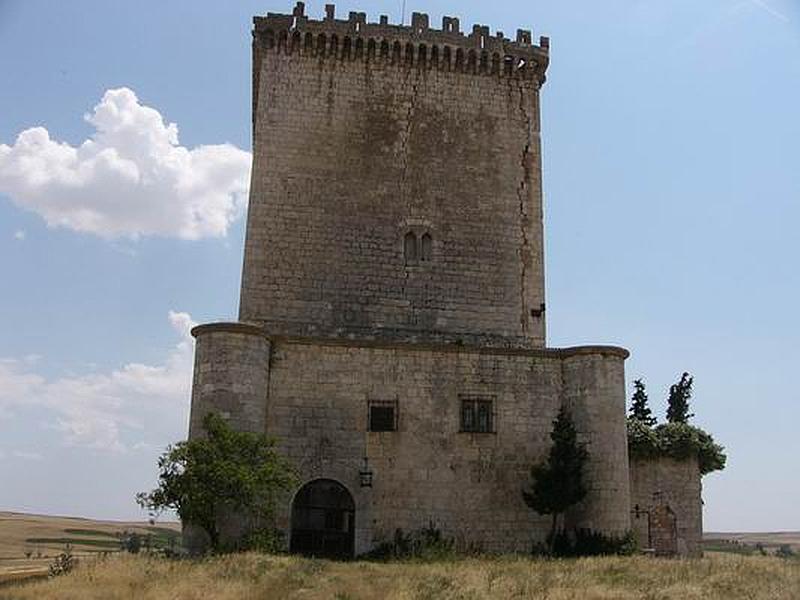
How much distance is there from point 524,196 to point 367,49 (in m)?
6.28

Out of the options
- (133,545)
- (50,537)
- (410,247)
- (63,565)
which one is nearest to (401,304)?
(410,247)

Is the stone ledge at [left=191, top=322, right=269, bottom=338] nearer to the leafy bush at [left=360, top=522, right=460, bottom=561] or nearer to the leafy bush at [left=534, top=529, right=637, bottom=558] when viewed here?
the leafy bush at [left=360, top=522, right=460, bottom=561]

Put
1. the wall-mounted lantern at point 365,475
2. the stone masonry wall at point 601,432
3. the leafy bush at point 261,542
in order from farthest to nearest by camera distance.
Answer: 1. the stone masonry wall at point 601,432
2. the wall-mounted lantern at point 365,475
3. the leafy bush at point 261,542

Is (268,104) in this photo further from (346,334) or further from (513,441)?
(513,441)

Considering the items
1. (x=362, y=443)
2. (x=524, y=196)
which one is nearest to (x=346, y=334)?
(x=362, y=443)

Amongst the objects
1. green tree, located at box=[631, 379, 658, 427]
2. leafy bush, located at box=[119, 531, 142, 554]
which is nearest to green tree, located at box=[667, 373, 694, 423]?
green tree, located at box=[631, 379, 658, 427]

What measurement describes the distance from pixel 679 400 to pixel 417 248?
44.9ft

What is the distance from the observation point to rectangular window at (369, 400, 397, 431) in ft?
61.9

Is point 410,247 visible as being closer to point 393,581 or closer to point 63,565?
point 393,581

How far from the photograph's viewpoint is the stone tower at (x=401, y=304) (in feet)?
60.6

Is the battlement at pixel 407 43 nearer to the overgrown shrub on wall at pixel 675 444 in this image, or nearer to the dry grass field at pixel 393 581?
the overgrown shrub on wall at pixel 675 444

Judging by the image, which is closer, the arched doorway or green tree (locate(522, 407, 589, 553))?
the arched doorway

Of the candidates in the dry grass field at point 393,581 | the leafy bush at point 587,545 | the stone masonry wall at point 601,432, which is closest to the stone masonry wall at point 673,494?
the stone masonry wall at point 601,432

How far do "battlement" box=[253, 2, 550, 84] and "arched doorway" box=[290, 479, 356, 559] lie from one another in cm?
1252
